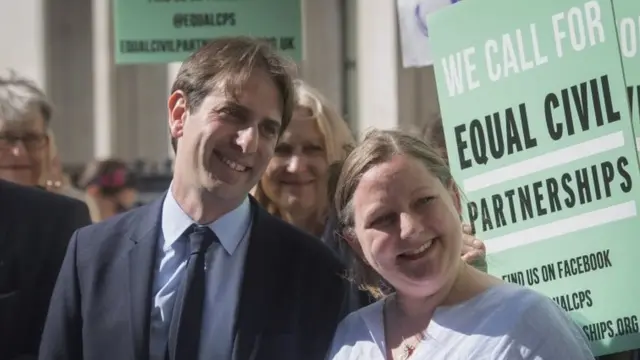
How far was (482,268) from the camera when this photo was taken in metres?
3.08

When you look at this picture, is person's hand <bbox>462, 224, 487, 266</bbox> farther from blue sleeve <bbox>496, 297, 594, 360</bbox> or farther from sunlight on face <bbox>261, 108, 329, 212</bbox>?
sunlight on face <bbox>261, 108, 329, 212</bbox>

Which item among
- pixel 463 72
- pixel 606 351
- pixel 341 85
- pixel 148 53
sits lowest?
pixel 606 351

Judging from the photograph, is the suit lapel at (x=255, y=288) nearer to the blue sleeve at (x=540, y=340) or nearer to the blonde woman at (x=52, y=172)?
the blue sleeve at (x=540, y=340)

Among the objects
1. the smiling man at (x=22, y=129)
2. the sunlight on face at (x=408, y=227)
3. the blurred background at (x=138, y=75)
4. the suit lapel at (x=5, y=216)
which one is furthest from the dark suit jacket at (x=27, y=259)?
the blurred background at (x=138, y=75)

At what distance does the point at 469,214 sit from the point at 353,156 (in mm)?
453

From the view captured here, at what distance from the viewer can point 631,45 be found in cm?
299

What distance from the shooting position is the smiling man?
397 cm

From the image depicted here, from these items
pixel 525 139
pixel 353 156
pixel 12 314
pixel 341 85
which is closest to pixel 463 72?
pixel 525 139

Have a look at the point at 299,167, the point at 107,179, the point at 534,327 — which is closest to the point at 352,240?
the point at 534,327

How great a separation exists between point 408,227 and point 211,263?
0.52m

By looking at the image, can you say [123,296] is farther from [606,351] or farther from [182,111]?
[606,351]

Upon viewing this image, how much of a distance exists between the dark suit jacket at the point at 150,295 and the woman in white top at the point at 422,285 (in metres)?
0.11

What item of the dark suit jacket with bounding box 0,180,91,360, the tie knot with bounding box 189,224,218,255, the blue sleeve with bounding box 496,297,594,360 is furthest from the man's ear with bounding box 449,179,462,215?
the dark suit jacket with bounding box 0,180,91,360

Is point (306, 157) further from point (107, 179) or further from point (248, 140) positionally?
point (107, 179)
